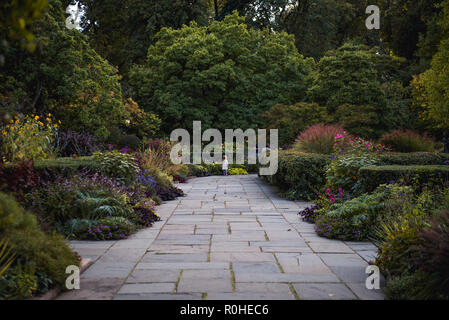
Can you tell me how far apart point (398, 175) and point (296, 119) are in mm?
11139

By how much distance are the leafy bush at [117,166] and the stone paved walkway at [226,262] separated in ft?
3.51

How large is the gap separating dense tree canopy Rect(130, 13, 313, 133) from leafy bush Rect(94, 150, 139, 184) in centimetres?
1264

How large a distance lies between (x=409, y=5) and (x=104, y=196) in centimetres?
2329

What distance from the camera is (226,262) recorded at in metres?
4.22

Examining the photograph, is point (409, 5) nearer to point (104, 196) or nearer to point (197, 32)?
point (197, 32)

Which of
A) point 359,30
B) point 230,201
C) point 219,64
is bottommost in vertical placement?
point 230,201

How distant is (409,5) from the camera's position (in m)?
23.9

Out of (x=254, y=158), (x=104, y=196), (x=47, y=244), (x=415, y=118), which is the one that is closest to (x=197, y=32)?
(x=254, y=158)

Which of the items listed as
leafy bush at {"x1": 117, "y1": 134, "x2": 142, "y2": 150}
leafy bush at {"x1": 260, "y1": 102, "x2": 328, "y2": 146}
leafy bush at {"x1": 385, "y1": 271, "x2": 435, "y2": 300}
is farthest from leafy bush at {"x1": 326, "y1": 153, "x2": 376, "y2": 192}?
leafy bush at {"x1": 117, "y1": 134, "x2": 142, "y2": 150}

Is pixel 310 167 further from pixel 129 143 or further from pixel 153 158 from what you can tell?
pixel 129 143

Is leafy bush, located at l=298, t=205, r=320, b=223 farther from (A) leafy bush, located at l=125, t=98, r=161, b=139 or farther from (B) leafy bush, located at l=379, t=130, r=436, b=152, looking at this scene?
(A) leafy bush, located at l=125, t=98, r=161, b=139

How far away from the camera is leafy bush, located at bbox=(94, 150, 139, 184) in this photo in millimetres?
7344

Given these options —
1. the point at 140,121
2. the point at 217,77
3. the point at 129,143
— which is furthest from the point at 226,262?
the point at 217,77

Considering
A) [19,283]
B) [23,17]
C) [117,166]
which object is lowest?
[19,283]
